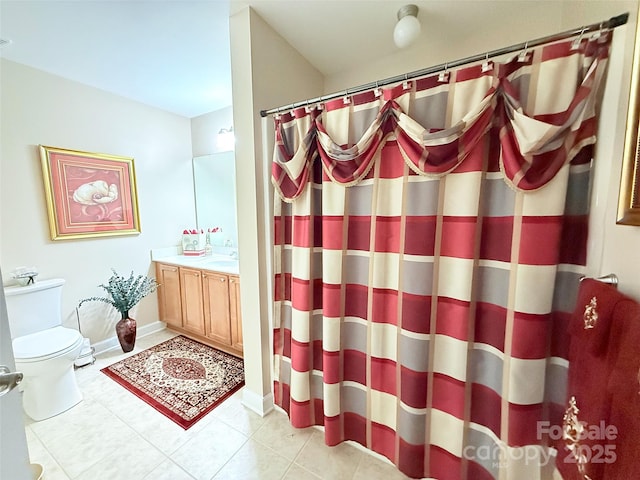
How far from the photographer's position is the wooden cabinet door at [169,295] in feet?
8.43

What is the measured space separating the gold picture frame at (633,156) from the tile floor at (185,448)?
149 cm

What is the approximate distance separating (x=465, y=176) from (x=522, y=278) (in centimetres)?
44

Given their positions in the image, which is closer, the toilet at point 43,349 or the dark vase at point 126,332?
the toilet at point 43,349

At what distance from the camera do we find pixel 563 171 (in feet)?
2.74

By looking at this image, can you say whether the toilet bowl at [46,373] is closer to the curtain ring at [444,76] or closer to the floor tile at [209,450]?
the floor tile at [209,450]

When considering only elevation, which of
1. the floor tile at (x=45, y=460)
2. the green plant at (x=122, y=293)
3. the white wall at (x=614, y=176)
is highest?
the white wall at (x=614, y=176)

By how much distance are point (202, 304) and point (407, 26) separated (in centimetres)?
261

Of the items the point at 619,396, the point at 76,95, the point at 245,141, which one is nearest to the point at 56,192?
the point at 76,95

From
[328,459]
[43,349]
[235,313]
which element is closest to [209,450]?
[328,459]

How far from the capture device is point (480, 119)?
92cm

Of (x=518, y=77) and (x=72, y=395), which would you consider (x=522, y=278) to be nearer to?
(x=518, y=77)

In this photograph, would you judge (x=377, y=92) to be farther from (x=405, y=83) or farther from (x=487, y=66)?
(x=487, y=66)

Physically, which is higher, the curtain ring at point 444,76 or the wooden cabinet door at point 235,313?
the curtain ring at point 444,76

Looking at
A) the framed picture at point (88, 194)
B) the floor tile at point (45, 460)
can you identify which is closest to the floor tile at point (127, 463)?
the floor tile at point (45, 460)
